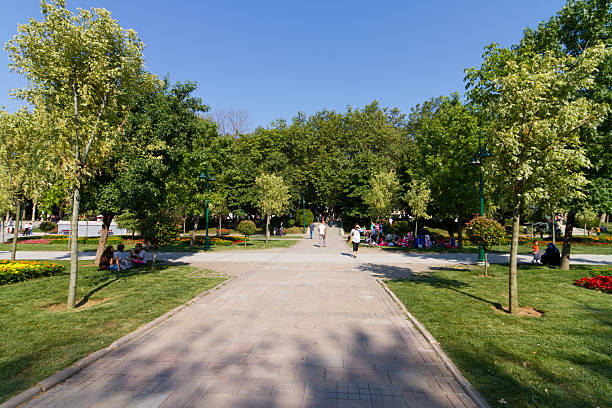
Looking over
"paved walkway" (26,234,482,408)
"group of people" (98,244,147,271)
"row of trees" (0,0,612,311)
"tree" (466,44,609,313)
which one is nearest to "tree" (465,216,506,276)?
"row of trees" (0,0,612,311)

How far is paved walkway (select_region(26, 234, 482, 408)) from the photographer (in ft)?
12.0

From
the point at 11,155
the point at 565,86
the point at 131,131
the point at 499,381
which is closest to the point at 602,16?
the point at 565,86

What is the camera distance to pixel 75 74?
25.0 ft

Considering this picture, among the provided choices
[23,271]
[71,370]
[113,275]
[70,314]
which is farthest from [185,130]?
[71,370]

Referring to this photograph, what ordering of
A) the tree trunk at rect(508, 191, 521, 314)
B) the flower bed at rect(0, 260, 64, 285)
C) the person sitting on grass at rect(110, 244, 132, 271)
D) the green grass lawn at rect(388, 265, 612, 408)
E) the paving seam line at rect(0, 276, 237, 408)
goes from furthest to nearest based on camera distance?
the person sitting on grass at rect(110, 244, 132, 271), the flower bed at rect(0, 260, 64, 285), the tree trunk at rect(508, 191, 521, 314), the green grass lawn at rect(388, 265, 612, 408), the paving seam line at rect(0, 276, 237, 408)

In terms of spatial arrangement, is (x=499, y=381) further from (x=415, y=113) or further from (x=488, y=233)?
(x=415, y=113)

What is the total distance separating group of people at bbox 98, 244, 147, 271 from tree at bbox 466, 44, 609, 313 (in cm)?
1264

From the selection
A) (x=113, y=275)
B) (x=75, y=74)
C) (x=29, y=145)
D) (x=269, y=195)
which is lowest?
(x=113, y=275)

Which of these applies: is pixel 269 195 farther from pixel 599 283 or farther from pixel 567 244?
pixel 599 283

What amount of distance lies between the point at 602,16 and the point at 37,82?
1916 cm

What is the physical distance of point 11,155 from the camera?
12.3 metres

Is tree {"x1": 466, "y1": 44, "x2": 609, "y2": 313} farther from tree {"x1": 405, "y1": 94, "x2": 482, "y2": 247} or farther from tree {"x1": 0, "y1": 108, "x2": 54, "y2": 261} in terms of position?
tree {"x1": 405, "y1": 94, "x2": 482, "y2": 247}

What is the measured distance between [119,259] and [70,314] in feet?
19.6

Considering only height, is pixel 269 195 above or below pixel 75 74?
below
